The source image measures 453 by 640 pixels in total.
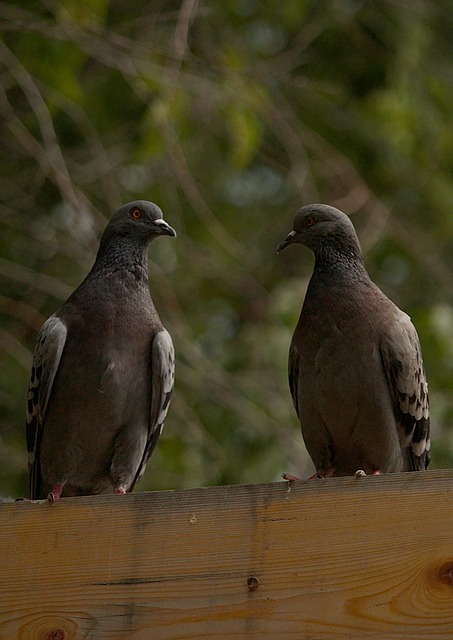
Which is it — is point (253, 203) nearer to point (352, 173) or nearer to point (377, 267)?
point (377, 267)

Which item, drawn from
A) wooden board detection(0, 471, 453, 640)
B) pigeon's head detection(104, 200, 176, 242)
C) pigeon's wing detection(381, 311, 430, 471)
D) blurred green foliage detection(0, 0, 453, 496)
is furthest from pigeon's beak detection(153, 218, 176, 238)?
wooden board detection(0, 471, 453, 640)

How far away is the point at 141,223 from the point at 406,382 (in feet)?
4.61

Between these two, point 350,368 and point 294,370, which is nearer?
point 350,368

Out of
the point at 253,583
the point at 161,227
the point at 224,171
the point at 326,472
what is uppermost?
the point at 224,171

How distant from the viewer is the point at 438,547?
9.37 ft

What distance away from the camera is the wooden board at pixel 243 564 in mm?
2836

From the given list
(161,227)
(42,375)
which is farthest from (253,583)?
(161,227)

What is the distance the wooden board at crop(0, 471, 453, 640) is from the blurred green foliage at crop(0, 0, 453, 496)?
3.18 metres

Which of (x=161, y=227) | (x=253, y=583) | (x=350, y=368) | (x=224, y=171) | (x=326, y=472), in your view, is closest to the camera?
(x=253, y=583)

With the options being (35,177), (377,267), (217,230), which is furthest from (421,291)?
(35,177)

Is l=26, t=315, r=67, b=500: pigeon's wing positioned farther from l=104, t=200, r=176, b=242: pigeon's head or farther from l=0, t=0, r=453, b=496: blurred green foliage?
l=0, t=0, r=453, b=496: blurred green foliage

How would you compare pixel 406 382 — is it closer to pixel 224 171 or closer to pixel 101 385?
pixel 101 385

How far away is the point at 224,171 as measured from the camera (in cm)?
980

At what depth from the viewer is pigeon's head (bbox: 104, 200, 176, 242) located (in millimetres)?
5074
